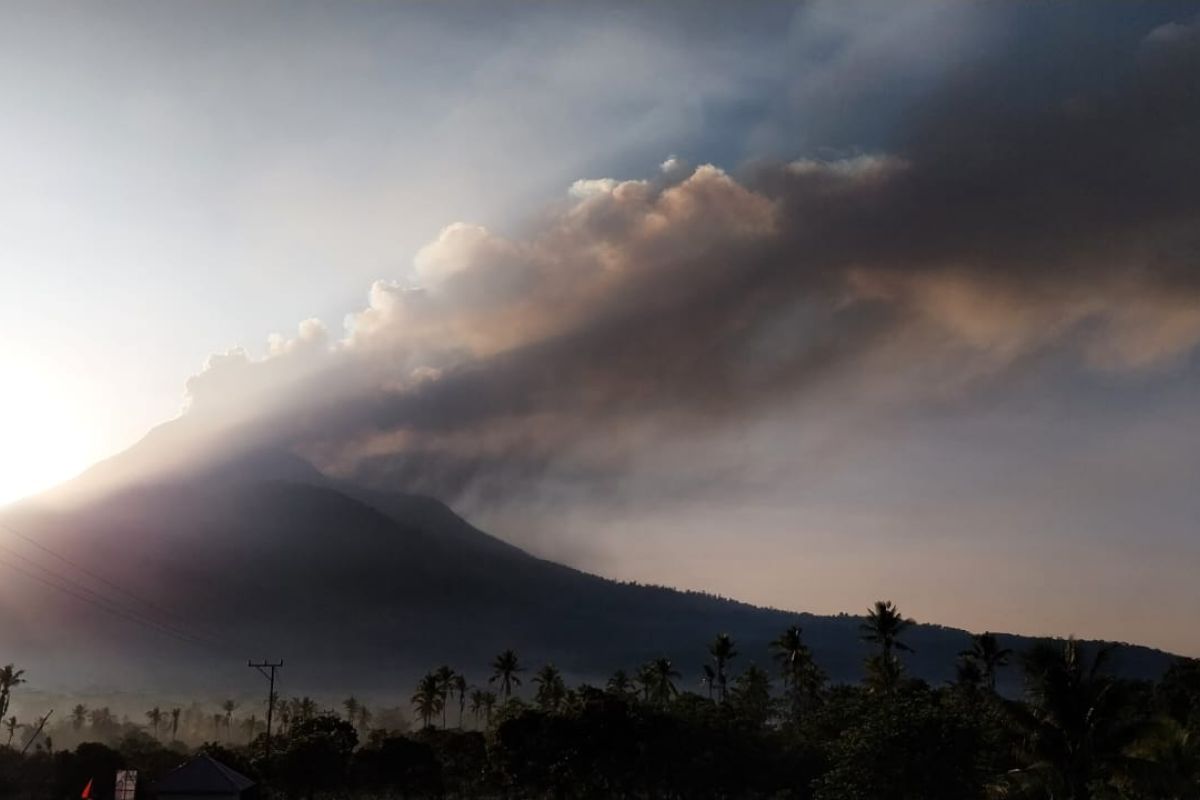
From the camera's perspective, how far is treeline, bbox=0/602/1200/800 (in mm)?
46438

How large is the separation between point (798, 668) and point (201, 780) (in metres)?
81.8

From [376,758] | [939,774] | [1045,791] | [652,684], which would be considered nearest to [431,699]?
[652,684]

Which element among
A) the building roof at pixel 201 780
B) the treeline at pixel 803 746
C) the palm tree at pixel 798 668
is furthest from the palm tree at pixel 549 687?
the building roof at pixel 201 780

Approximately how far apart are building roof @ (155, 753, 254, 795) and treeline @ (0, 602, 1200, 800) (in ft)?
85.5

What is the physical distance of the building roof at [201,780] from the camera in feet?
281

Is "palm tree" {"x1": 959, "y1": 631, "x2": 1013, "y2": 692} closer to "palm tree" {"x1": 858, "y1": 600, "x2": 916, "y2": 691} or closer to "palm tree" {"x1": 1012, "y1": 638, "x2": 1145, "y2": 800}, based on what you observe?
"palm tree" {"x1": 858, "y1": 600, "x2": 916, "y2": 691}

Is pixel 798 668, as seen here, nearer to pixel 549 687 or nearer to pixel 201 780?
pixel 549 687

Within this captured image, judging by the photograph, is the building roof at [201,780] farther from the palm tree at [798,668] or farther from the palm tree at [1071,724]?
the palm tree at [798,668]

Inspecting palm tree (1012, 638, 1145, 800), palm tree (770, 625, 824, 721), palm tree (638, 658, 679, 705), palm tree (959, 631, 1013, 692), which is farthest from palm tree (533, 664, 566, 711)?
palm tree (1012, 638, 1145, 800)

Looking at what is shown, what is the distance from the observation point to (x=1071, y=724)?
4619 centimetres

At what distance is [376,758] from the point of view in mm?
129000

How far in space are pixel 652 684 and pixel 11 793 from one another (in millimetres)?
88009

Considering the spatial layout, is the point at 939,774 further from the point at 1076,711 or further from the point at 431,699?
the point at 431,699

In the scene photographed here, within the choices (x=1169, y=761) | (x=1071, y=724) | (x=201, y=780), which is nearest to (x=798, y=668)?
(x=201, y=780)
